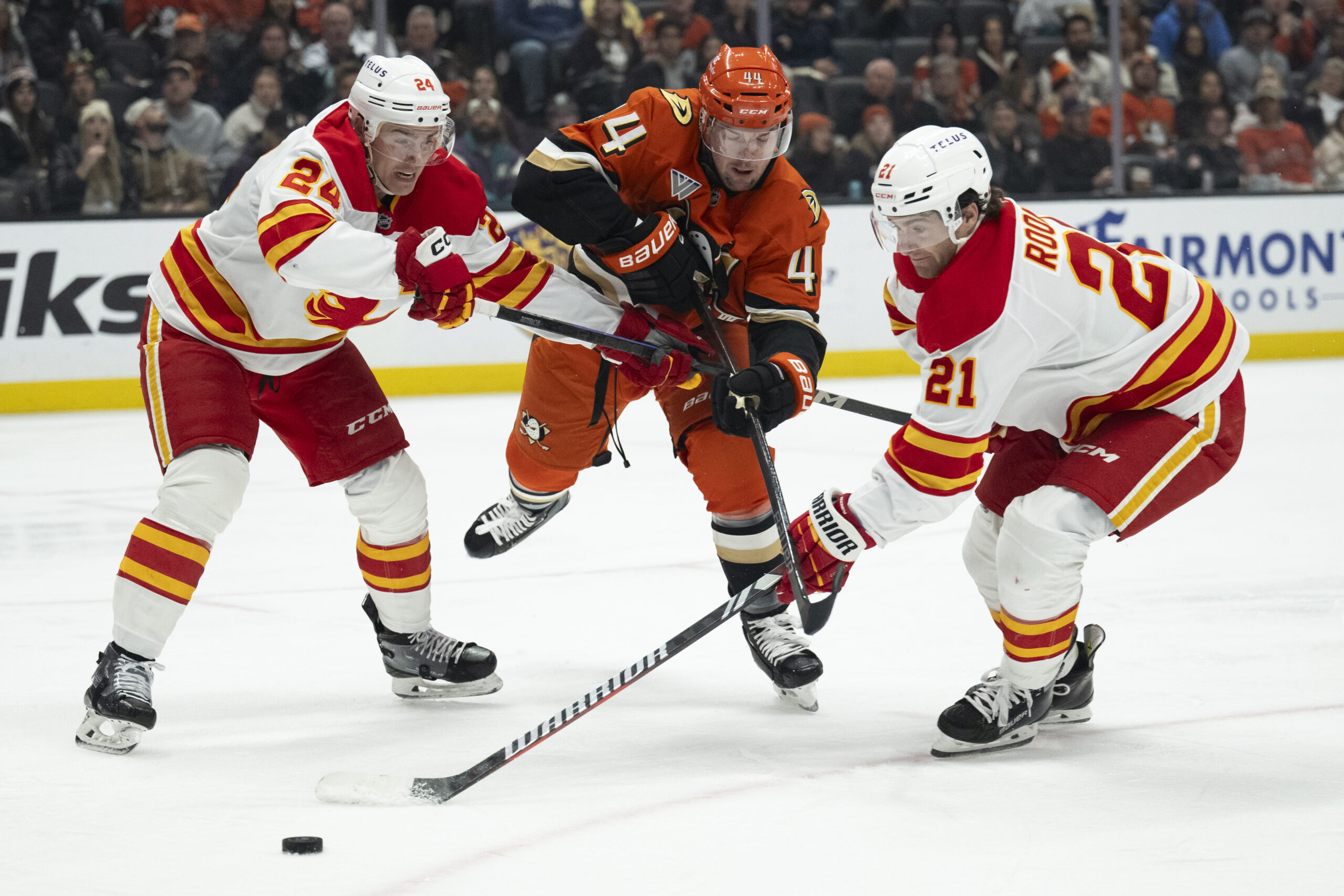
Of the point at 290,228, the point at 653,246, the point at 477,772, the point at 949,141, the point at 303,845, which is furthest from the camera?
the point at 653,246

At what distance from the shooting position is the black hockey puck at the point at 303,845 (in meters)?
1.94

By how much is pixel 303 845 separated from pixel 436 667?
2.81ft

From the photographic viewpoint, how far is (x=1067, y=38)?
8109 mm

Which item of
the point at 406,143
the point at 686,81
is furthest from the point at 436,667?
the point at 686,81

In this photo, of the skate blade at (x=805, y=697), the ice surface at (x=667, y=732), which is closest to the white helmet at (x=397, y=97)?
the ice surface at (x=667, y=732)

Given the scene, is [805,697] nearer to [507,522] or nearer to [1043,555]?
[1043,555]

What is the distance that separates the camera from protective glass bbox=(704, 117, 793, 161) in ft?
9.18

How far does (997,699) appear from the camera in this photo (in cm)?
239

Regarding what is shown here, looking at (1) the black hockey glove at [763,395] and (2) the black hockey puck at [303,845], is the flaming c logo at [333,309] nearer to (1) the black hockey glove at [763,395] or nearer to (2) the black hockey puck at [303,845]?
(1) the black hockey glove at [763,395]

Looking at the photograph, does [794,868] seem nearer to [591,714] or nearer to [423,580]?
[591,714]

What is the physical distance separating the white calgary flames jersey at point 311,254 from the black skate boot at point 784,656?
751 millimetres

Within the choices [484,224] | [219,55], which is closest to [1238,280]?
[219,55]

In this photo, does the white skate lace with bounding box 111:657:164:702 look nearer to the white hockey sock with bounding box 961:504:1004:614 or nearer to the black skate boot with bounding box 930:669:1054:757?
the black skate boot with bounding box 930:669:1054:757

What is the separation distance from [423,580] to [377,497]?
187mm
